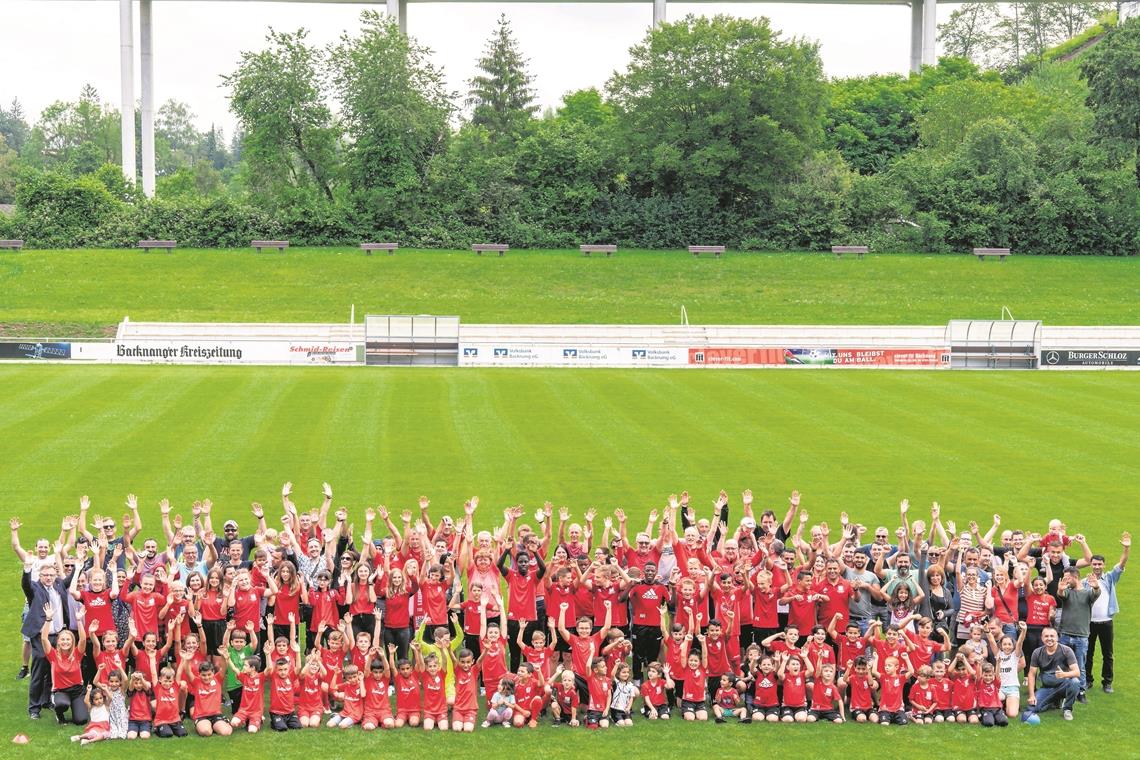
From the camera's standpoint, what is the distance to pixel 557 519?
20500 mm

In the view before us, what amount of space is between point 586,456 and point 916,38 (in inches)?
2766

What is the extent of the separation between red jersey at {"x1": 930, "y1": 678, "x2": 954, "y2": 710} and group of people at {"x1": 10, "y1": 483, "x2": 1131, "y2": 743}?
0.02m

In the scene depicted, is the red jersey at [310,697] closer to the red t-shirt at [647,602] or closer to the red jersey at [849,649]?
the red t-shirt at [647,602]

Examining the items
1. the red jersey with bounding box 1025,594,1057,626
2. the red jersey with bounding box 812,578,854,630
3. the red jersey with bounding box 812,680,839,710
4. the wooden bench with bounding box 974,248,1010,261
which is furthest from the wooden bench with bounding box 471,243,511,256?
the red jersey with bounding box 812,680,839,710

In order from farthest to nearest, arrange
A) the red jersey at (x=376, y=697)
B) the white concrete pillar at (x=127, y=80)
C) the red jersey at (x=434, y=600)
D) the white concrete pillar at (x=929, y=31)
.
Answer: the white concrete pillar at (x=929, y=31), the white concrete pillar at (x=127, y=80), the red jersey at (x=434, y=600), the red jersey at (x=376, y=697)

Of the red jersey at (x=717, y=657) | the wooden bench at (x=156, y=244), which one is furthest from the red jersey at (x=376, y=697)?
the wooden bench at (x=156, y=244)

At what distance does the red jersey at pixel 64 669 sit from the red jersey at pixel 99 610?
33cm

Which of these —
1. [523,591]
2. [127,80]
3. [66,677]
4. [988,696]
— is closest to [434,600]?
[523,591]

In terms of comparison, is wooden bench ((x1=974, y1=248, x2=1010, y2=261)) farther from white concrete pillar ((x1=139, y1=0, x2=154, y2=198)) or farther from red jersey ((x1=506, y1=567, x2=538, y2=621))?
red jersey ((x1=506, y1=567, x2=538, y2=621))

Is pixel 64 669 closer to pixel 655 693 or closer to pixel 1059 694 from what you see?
pixel 655 693

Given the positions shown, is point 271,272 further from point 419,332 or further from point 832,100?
point 832,100

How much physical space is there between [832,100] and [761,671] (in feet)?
252

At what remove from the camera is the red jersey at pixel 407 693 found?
12.8m

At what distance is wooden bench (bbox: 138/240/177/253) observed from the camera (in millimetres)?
64000
